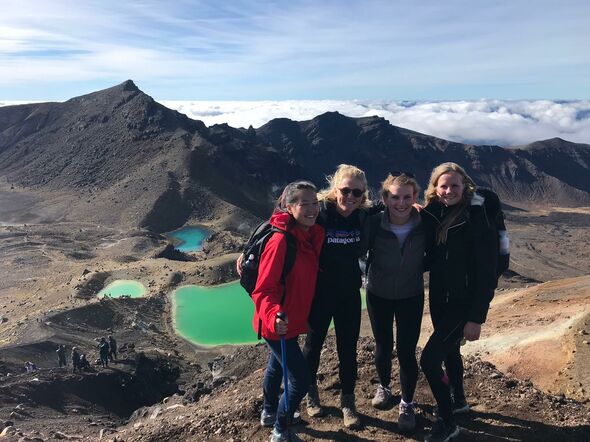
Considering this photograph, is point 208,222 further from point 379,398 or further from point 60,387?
point 379,398

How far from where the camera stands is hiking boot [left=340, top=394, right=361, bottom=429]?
6.55m

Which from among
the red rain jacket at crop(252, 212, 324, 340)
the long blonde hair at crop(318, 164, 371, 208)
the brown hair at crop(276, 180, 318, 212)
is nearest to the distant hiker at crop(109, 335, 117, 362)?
the red rain jacket at crop(252, 212, 324, 340)

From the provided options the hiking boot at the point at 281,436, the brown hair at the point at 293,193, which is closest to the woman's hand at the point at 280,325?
the brown hair at the point at 293,193

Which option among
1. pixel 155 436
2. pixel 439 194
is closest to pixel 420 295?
pixel 439 194

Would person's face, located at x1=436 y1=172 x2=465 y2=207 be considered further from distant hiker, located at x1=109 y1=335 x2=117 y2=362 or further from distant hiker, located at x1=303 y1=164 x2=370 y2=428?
distant hiker, located at x1=109 y1=335 x2=117 y2=362

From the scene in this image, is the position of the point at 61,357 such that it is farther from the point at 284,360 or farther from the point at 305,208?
the point at 305,208

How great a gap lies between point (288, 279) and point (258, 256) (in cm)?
43

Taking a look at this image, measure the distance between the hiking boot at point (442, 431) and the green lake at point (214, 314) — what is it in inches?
912

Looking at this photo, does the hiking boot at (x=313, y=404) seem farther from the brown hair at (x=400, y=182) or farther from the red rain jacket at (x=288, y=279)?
the brown hair at (x=400, y=182)

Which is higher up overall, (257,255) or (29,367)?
(257,255)

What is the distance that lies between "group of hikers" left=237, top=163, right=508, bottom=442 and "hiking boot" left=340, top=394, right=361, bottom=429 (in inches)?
0.8

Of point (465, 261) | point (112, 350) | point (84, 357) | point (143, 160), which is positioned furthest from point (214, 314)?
point (143, 160)

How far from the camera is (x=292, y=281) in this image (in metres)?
5.58

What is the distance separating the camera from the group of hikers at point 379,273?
5.59m
